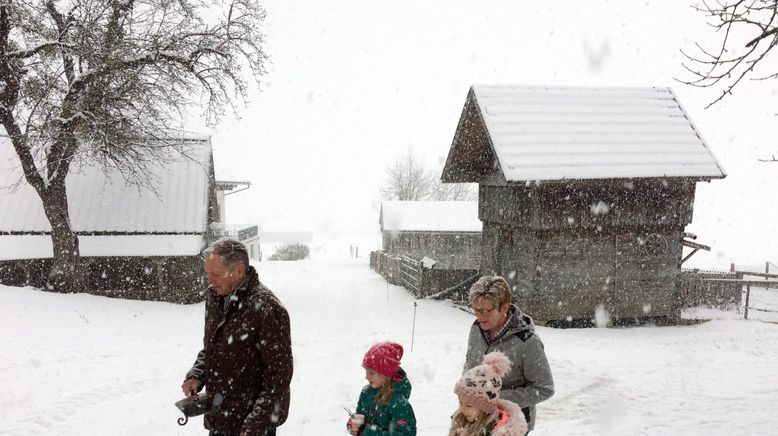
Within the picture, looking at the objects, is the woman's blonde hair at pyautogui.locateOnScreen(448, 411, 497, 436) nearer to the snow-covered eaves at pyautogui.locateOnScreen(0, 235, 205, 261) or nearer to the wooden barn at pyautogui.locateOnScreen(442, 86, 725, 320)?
the wooden barn at pyautogui.locateOnScreen(442, 86, 725, 320)

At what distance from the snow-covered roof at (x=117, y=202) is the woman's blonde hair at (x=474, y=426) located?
14533mm

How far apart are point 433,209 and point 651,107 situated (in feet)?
77.8

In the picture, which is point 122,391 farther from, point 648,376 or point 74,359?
point 648,376

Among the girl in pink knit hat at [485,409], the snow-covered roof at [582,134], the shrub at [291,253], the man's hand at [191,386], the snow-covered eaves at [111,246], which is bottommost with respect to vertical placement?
the shrub at [291,253]

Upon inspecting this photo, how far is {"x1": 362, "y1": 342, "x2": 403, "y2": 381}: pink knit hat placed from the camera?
2910 millimetres

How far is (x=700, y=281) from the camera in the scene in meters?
14.4

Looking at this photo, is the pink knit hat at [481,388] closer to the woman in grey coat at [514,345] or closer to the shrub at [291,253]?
the woman in grey coat at [514,345]

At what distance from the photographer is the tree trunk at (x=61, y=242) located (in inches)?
530

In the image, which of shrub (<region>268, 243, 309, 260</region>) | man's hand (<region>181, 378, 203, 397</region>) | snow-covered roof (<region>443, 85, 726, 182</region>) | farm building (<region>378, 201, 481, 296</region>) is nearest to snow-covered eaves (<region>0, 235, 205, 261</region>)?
snow-covered roof (<region>443, 85, 726, 182</region>)

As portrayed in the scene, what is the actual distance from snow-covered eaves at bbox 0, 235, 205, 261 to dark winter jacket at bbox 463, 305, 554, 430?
13.8 metres

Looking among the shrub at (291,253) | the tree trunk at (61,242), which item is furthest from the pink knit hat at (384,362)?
the shrub at (291,253)

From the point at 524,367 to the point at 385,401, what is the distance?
94 cm

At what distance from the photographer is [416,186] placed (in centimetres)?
6531

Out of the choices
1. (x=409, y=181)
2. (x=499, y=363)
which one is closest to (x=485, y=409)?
(x=499, y=363)
